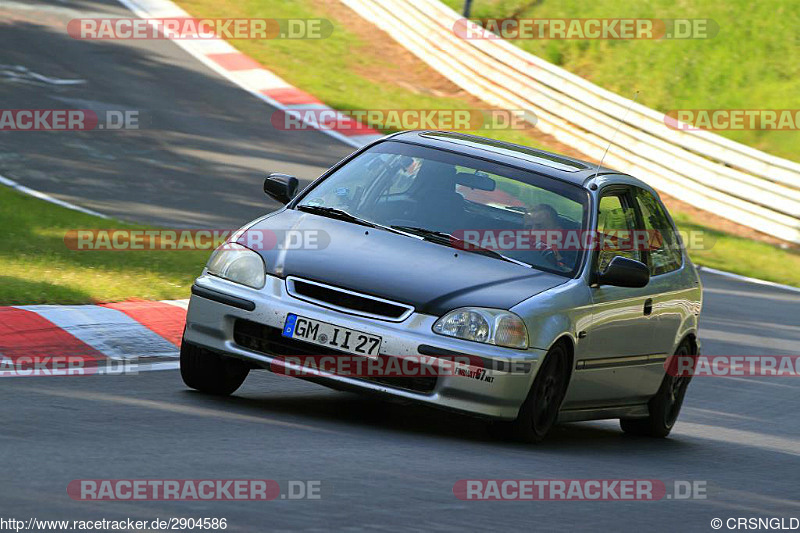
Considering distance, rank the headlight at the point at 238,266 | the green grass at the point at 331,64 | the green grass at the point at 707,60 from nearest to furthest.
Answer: the headlight at the point at 238,266
the green grass at the point at 331,64
the green grass at the point at 707,60

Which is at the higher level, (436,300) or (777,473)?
(436,300)

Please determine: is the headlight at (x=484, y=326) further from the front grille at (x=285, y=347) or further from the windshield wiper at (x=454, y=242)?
the windshield wiper at (x=454, y=242)

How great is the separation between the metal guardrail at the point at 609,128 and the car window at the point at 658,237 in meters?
11.7

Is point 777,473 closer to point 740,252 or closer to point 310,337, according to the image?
point 310,337

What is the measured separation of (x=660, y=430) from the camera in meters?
9.18

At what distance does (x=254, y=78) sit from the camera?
22.8 meters

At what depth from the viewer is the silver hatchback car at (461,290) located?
6.93 metres

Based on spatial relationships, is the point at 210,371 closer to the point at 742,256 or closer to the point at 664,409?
the point at 664,409

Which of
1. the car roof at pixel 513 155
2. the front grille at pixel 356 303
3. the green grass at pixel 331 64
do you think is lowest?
the front grille at pixel 356 303

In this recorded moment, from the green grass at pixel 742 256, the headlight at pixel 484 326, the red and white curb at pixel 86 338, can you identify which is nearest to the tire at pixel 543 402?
the headlight at pixel 484 326

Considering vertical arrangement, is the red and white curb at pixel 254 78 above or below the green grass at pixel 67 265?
above

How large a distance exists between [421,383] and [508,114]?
1728cm

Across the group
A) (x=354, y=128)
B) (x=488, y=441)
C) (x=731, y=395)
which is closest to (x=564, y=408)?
(x=488, y=441)

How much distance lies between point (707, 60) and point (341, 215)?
741 inches
